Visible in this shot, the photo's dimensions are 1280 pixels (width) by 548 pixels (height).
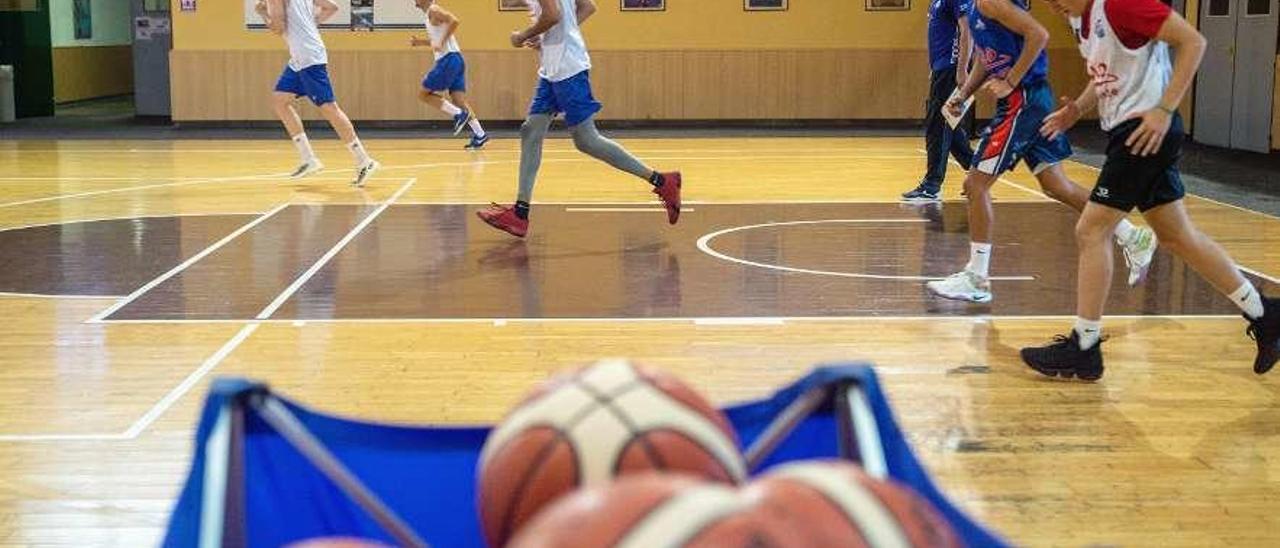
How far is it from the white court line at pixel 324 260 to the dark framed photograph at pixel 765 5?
9705 mm

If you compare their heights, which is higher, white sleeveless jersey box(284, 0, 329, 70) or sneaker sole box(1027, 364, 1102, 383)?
white sleeveless jersey box(284, 0, 329, 70)

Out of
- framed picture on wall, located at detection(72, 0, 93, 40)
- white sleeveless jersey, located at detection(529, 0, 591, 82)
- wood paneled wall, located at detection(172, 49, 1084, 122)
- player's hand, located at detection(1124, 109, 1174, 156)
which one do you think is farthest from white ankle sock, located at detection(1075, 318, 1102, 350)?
framed picture on wall, located at detection(72, 0, 93, 40)

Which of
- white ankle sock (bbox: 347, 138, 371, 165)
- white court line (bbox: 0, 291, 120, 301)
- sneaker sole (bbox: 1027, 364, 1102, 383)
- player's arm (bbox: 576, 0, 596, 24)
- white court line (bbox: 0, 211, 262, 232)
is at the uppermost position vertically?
player's arm (bbox: 576, 0, 596, 24)

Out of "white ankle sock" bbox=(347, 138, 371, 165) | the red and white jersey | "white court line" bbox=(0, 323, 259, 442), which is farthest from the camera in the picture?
"white ankle sock" bbox=(347, 138, 371, 165)

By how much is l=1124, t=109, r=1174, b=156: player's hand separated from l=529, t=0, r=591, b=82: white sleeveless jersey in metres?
5.01

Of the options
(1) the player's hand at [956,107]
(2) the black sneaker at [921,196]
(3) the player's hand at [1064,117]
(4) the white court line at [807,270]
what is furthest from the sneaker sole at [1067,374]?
(2) the black sneaker at [921,196]

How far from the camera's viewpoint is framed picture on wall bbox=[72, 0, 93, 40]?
28.1 m

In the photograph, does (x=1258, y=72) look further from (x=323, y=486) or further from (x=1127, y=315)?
(x=323, y=486)

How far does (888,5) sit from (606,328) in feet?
52.0

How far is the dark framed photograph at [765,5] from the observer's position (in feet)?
74.3

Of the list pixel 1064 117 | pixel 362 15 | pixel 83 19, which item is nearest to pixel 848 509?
pixel 1064 117

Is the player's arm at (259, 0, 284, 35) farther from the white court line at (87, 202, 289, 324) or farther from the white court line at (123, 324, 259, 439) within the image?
the white court line at (123, 324, 259, 439)

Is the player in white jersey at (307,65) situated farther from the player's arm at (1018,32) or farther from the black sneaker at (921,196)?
the player's arm at (1018,32)

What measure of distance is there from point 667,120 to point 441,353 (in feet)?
52.9
